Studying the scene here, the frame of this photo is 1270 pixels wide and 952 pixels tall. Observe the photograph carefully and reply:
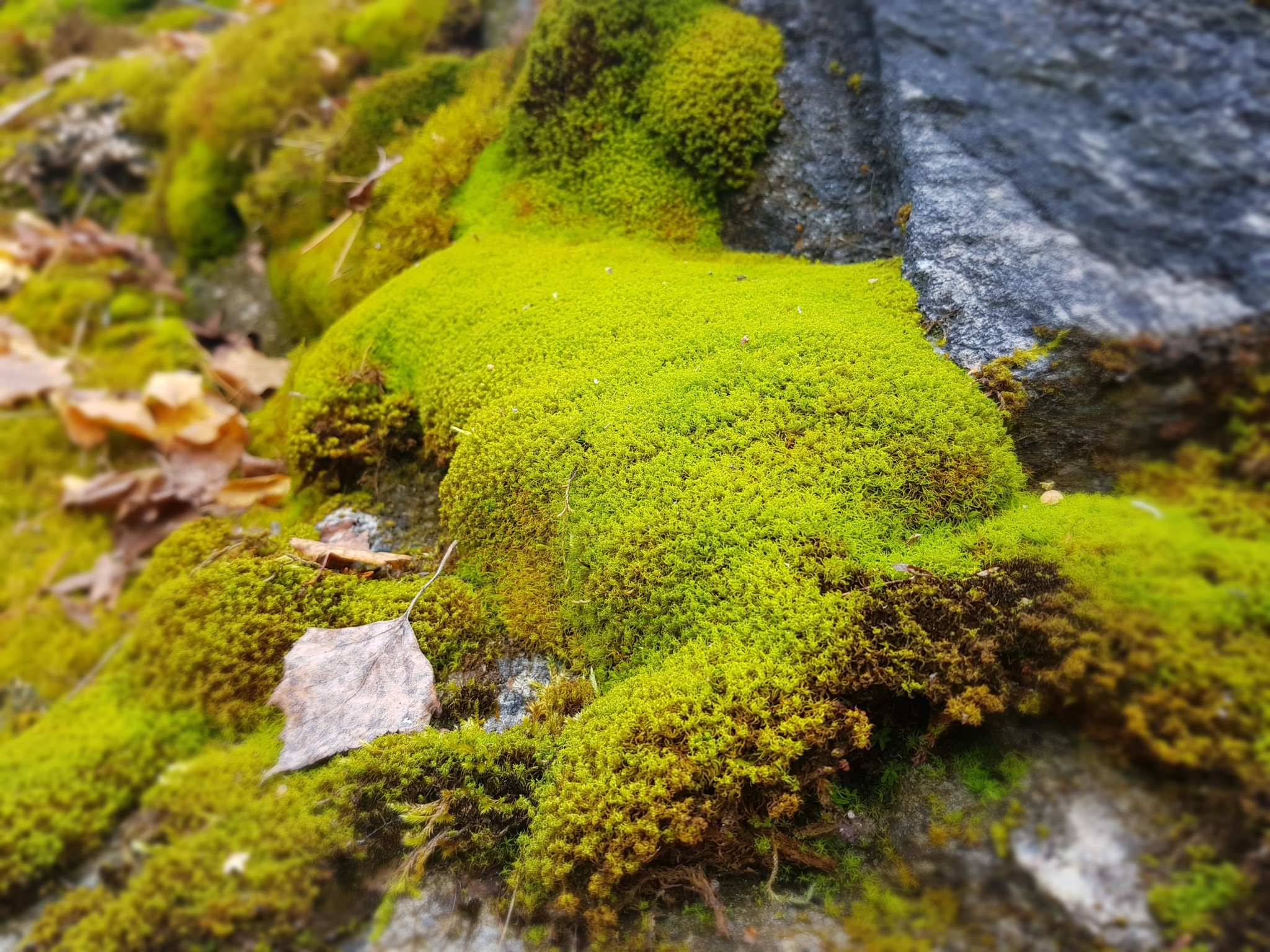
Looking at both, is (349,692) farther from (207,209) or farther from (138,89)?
(138,89)

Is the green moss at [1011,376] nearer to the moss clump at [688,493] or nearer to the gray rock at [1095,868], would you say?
the moss clump at [688,493]

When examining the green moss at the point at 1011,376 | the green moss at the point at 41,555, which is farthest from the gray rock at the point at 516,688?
the green moss at the point at 41,555

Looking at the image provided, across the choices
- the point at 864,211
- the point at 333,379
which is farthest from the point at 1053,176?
the point at 333,379

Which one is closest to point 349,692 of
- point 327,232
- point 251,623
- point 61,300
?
point 251,623

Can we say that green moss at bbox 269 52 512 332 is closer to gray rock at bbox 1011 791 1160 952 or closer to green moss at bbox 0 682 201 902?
green moss at bbox 0 682 201 902

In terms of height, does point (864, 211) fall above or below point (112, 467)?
above

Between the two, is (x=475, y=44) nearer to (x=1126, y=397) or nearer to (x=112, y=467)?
(x=112, y=467)

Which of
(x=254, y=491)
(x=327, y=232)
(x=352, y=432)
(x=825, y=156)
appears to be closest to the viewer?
(x=352, y=432)
